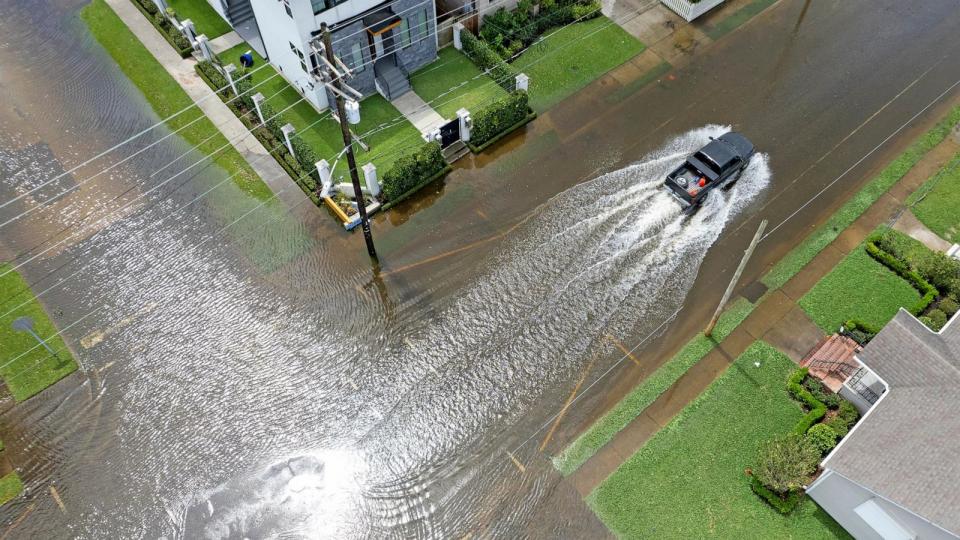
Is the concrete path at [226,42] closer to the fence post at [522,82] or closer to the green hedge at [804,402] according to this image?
the fence post at [522,82]

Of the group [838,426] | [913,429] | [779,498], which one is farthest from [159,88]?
[913,429]

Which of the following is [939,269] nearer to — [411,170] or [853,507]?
[853,507]

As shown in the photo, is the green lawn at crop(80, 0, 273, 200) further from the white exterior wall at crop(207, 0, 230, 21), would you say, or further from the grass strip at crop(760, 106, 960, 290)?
the grass strip at crop(760, 106, 960, 290)

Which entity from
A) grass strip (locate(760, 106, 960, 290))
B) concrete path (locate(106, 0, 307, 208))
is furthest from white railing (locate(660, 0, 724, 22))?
concrete path (locate(106, 0, 307, 208))

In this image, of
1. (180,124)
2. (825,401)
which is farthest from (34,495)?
(825,401)

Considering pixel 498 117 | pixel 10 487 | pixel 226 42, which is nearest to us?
pixel 10 487

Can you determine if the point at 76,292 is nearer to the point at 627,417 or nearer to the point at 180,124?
the point at 180,124
